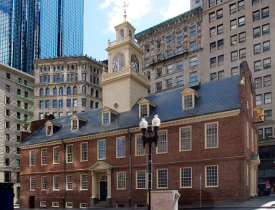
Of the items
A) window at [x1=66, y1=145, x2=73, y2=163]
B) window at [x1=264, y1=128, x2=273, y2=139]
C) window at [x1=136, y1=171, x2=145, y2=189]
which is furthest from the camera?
window at [x1=264, y1=128, x2=273, y2=139]

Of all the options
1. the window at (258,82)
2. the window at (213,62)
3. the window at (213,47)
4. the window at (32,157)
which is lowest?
the window at (32,157)

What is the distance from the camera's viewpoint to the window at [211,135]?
95.2 ft

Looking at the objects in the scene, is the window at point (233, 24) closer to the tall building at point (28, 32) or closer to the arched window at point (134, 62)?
the arched window at point (134, 62)

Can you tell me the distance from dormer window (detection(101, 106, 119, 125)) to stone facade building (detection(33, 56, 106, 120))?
154 feet

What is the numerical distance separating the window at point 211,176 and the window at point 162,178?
417 centimetres

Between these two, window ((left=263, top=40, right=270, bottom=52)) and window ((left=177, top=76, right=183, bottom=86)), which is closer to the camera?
window ((left=263, top=40, right=270, bottom=52))

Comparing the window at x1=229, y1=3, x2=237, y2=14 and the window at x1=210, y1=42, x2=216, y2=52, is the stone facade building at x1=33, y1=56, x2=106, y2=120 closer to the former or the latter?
the window at x1=210, y1=42, x2=216, y2=52

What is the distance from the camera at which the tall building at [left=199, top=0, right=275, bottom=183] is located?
54281mm

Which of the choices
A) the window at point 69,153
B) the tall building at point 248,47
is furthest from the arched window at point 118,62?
the tall building at point 248,47

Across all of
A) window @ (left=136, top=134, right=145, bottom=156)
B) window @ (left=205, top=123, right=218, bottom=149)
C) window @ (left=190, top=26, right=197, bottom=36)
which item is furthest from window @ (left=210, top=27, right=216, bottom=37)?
window @ (left=205, top=123, right=218, bottom=149)

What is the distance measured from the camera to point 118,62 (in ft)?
136

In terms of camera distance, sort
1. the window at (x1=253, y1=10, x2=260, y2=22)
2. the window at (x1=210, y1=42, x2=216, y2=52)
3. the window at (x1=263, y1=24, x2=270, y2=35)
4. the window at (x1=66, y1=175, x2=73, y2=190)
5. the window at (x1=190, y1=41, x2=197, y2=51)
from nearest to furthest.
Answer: the window at (x1=66, y1=175, x2=73, y2=190)
the window at (x1=263, y1=24, x2=270, y2=35)
the window at (x1=253, y1=10, x2=260, y2=22)
the window at (x1=210, y1=42, x2=216, y2=52)
the window at (x1=190, y1=41, x2=197, y2=51)

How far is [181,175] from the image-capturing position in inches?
1196

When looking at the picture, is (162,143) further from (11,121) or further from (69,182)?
(11,121)
